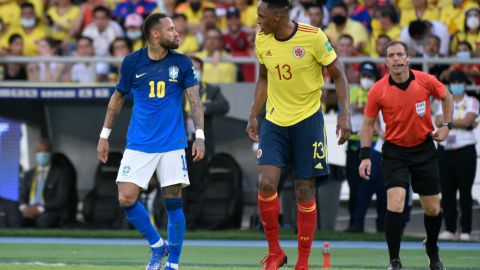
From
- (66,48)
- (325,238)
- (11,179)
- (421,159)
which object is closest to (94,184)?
(11,179)

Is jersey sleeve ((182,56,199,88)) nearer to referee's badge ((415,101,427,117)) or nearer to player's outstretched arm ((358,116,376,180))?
player's outstretched arm ((358,116,376,180))

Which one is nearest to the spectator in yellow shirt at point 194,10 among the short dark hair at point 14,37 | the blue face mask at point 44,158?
the short dark hair at point 14,37

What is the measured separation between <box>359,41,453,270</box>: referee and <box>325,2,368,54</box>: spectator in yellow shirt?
7295mm

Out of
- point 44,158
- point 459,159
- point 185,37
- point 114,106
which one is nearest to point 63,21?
point 185,37

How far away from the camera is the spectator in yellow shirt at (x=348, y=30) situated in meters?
18.8

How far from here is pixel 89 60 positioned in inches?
715

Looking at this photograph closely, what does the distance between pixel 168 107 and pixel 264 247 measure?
5328 mm

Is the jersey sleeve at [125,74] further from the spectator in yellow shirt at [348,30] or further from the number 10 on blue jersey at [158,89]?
the spectator in yellow shirt at [348,30]

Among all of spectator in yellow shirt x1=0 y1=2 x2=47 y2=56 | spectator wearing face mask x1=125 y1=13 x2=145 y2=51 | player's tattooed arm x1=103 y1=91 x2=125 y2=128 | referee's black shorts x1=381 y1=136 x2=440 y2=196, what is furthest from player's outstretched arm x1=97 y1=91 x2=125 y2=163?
spectator in yellow shirt x1=0 y1=2 x2=47 y2=56

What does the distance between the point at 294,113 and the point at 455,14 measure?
9016 millimetres

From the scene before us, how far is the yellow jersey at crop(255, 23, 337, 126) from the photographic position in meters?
10.1

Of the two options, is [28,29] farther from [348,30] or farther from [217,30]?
[348,30]

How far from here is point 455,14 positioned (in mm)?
18609

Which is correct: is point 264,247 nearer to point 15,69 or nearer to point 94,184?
point 94,184
